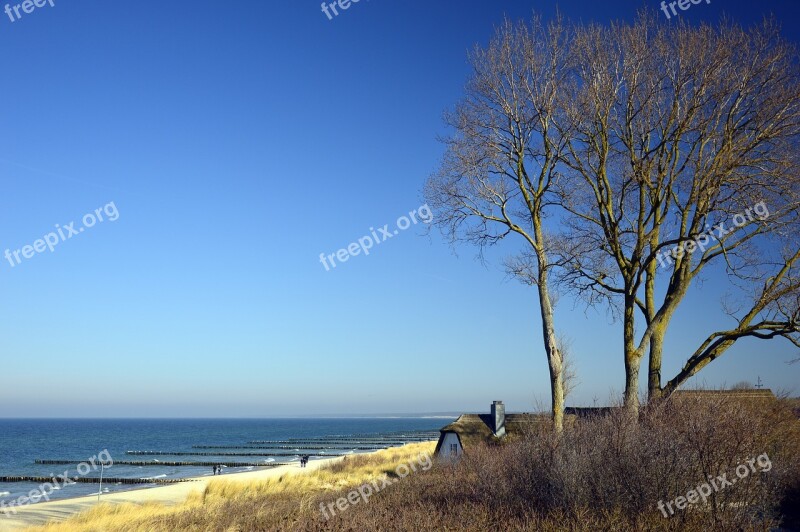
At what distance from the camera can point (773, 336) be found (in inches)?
484

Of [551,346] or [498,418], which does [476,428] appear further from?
[551,346]

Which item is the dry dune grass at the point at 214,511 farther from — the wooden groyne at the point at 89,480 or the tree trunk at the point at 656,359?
the wooden groyne at the point at 89,480

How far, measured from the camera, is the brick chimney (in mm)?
37053

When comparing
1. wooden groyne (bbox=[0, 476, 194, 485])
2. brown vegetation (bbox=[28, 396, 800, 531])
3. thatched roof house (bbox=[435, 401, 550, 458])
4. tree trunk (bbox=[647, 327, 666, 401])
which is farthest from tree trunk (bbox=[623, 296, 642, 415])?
wooden groyne (bbox=[0, 476, 194, 485])

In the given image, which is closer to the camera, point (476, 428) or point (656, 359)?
point (656, 359)

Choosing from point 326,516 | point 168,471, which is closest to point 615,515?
point 326,516

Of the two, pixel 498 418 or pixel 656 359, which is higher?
pixel 656 359

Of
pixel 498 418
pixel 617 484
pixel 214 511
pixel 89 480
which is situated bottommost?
pixel 89 480

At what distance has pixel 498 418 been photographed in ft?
123

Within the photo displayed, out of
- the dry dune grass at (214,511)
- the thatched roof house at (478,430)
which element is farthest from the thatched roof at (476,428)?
the dry dune grass at (214,511)

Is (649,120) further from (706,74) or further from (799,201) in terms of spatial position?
(799,201)

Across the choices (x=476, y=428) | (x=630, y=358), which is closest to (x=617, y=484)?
(x=630, y=358)

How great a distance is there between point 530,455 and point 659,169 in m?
6.78

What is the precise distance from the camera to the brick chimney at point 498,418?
3705 cm
